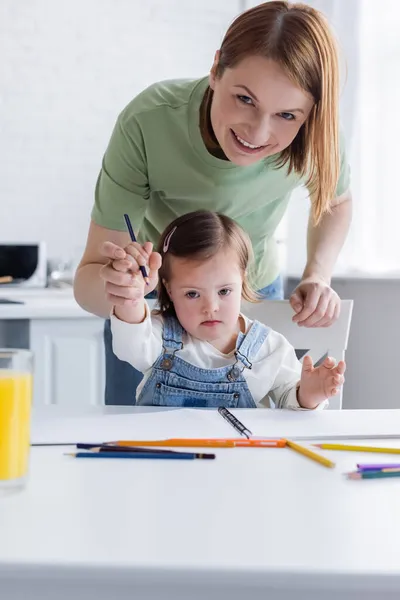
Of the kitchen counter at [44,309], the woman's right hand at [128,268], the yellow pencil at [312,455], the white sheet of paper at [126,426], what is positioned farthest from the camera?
the kitchen counter at [44,309]

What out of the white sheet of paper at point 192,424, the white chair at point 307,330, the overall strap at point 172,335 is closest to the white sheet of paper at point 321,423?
the white sheet of paper at point 192,424

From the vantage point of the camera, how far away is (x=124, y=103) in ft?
11.0

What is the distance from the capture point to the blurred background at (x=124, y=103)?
117 inches

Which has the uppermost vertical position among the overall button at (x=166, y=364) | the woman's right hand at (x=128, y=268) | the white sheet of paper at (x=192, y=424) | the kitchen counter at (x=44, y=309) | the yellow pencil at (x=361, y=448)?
the woman's right hand at (x=128, y=268)

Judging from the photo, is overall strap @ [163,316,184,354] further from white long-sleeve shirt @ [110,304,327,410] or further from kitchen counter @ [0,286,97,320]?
kitchen counter @ [0,286,97,320]

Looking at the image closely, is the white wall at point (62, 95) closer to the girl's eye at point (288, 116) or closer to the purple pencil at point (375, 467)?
the girl's eye at point (288, 116)

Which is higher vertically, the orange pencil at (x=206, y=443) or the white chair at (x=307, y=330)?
the white chair at (x=307, y=330)

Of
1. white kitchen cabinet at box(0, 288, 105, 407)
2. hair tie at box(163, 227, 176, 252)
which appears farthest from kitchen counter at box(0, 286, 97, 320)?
hair tie at box(163, 227, 176, 252)

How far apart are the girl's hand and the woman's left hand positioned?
20 centimetres

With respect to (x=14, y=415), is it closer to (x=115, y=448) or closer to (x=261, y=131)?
(x=115, y=448)

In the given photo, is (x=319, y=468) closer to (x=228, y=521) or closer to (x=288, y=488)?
(x=288, y=488)

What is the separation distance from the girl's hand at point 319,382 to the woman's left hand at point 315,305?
205 millimetres

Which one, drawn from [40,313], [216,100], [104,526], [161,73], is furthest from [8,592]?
[161,73]

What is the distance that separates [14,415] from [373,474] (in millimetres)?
342
